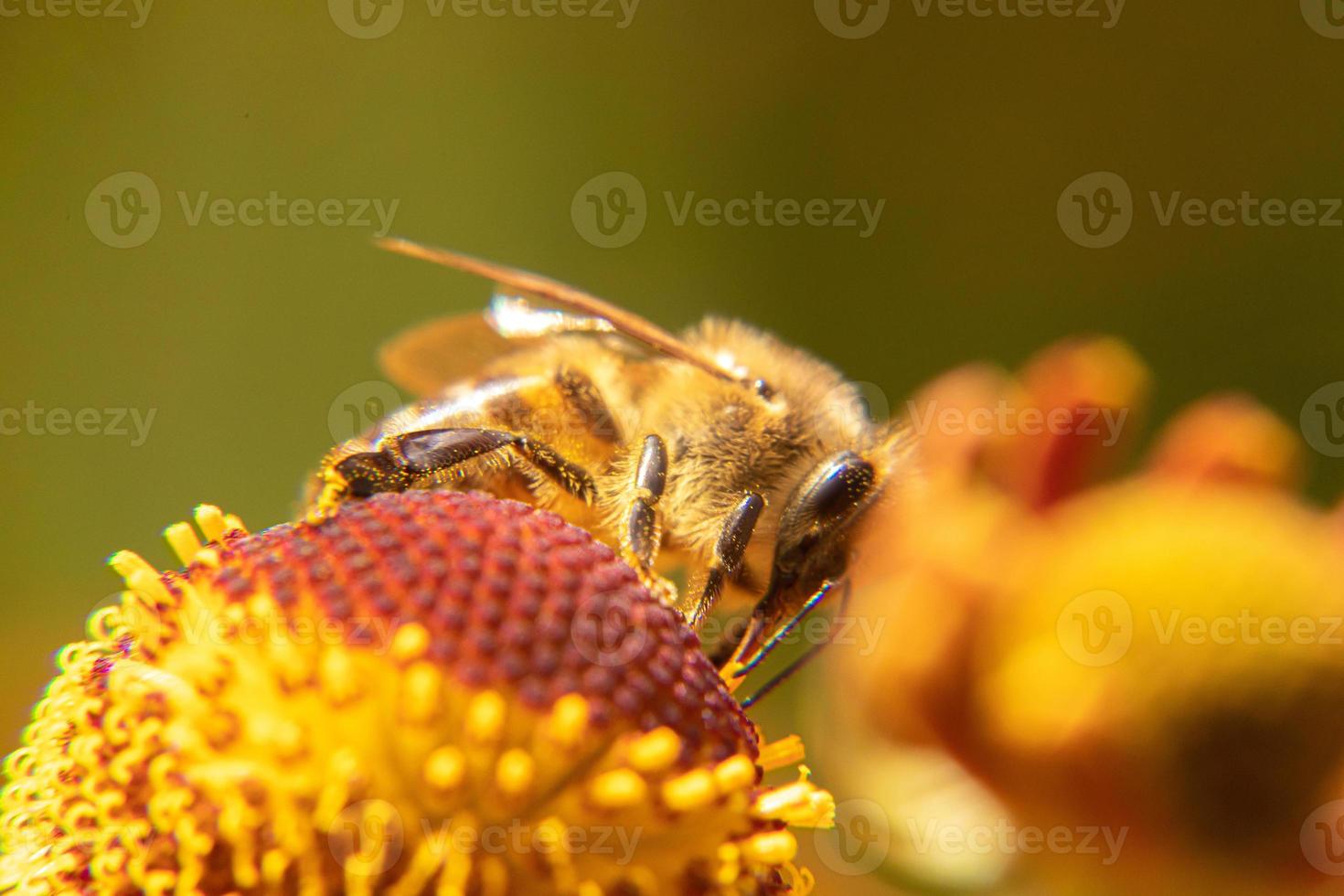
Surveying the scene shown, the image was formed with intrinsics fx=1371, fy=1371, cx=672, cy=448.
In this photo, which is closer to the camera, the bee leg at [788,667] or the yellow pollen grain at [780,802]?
the yellow pollen grain at [780,802]

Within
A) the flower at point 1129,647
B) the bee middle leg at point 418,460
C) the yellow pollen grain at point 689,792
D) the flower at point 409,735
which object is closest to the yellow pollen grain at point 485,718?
the flower at point 409,735

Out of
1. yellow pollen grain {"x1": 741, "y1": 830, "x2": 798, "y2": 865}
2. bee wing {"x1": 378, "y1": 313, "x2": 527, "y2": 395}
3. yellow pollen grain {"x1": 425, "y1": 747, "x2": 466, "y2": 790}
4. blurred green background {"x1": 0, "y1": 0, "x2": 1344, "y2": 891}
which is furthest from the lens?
blurred green background {"x1": 0, "y1": 0, "x2": 1344, "y2": 891}

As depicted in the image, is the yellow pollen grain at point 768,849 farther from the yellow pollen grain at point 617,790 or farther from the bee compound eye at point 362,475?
the bee compound eye at point 362,475

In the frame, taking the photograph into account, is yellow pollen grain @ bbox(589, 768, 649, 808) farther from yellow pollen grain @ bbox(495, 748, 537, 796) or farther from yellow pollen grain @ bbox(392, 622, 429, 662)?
yellow pollen grain @ bbox(392, 622, 429, 662)

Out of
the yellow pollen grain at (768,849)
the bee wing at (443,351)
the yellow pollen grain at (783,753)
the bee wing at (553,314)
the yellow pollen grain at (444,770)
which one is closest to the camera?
the yellow pollen grain at (444,770)

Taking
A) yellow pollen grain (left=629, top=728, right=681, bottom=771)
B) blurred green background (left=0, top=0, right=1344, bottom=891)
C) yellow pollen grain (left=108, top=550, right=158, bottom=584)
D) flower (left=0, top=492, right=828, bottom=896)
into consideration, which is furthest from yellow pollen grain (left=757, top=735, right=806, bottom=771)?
blurred green background (left=0, top=0, right=1344, bottom=891)

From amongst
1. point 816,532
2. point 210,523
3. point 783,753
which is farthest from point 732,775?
point 210,523
